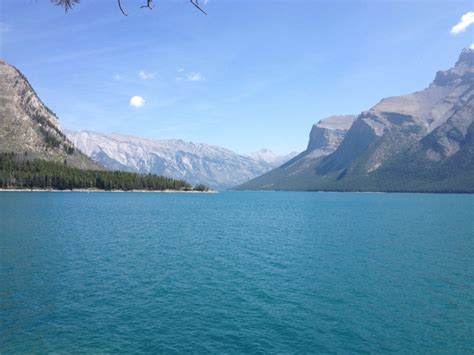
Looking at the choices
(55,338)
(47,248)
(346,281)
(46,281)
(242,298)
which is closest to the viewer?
(55,338)

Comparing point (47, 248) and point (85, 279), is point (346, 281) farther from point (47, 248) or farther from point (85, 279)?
point (47, 248)

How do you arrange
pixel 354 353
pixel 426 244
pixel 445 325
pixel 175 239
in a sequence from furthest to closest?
pixel 175 239
pixel 426 244
pixel 445 325
pixel 354 353

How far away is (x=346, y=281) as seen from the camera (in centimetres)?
5825

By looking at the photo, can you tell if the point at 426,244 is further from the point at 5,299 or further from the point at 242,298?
the point at 5,299

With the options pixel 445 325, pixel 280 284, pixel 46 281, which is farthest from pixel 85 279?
pixel 445 325

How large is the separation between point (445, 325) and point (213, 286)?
3038 cm

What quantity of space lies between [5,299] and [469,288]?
215ft

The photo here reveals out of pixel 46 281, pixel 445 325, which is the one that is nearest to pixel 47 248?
pixel 46 281

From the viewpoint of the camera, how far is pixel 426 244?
90250 millimetres

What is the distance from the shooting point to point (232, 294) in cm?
Result: 5094

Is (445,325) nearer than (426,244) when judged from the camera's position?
Yes

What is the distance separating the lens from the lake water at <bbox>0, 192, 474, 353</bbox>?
123 ft

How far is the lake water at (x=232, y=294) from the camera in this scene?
123ft

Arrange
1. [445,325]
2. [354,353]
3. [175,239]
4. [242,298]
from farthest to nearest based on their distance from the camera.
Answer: [175,239]
[242,298]
[445,325]
[354,353]
